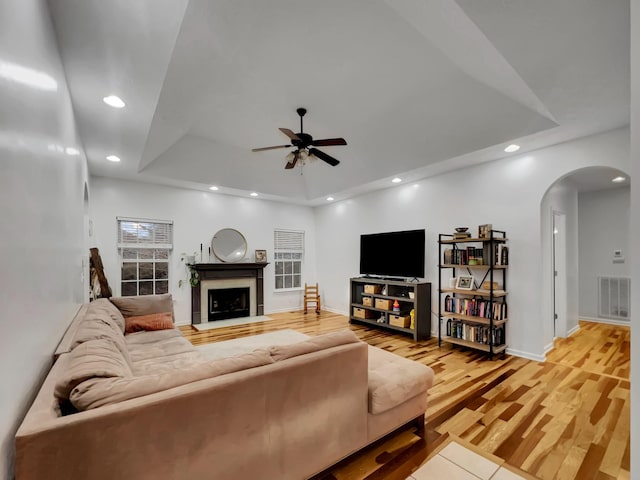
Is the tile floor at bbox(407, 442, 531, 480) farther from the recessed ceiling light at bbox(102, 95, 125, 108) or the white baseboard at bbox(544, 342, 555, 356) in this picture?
the recessed ceiling light at bbox(102, 95, 125, 108)

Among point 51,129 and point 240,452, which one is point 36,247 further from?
point 240,452

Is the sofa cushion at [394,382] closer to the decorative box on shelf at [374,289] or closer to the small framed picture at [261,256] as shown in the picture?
the decorative box on shelf at [374,289]

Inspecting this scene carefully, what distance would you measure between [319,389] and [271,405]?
313 millimetres

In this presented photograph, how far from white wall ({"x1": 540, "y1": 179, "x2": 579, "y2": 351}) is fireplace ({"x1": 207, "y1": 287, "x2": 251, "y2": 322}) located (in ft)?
17.4

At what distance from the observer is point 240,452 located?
57.2 inches

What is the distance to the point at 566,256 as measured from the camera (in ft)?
16.2

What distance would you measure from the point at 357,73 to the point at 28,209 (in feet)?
9.48

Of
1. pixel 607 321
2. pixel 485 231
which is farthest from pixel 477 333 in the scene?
pixel 607 321

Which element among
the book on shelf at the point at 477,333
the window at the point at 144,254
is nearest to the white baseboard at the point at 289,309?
the window at the point at 144,254

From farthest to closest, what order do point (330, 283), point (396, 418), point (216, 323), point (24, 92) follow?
point (330, 283) → point (216, 323) → point (396, 418) → point (24, 92)

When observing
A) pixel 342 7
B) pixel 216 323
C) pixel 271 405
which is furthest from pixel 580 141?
pixel 216 323

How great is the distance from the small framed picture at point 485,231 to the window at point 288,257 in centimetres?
439

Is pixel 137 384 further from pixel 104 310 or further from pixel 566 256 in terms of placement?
pixel 566 256

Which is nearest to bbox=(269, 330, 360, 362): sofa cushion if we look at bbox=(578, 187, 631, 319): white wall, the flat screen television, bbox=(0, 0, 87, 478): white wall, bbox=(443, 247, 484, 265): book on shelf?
bbox=(0, 0, 87, 478): white wall
